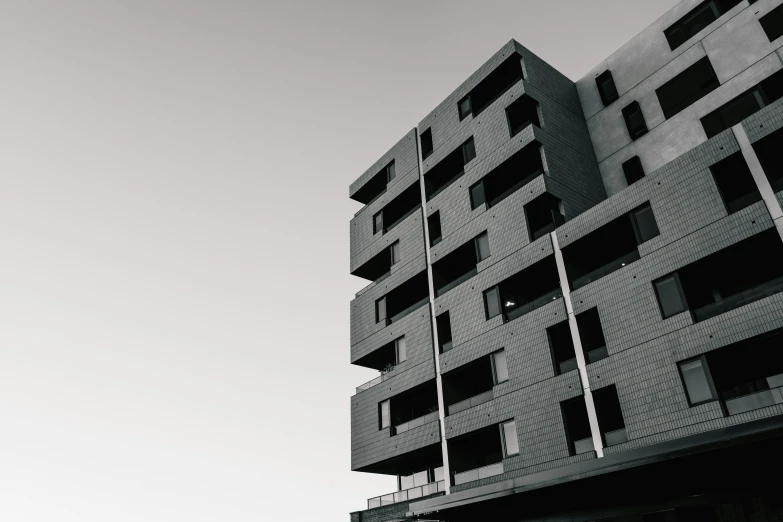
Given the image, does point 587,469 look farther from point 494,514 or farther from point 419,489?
point 419,489

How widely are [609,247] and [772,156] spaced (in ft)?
25.9

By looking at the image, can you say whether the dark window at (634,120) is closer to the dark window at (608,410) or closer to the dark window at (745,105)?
the dark window at (745,105)

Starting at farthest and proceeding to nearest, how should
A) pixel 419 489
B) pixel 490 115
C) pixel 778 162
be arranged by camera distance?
1. pixel 490 115
2. pixel 419 489
3. pixel 778 162

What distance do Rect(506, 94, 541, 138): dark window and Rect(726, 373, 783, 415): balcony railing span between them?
760 inches

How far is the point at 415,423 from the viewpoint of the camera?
33.7 metres

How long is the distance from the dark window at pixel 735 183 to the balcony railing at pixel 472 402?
13.8 meters

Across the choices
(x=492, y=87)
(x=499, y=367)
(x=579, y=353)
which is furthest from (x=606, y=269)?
(x=492, y=87)

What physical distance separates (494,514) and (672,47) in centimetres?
2690

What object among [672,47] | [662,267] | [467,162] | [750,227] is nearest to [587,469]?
[662,267]

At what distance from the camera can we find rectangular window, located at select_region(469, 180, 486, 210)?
3519cm

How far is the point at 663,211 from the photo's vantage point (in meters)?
25.2

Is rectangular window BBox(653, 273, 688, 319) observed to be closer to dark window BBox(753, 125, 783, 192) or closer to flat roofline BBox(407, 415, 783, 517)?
dark window BBox(753, 125, 783, 192)

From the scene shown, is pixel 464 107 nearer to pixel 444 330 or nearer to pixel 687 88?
pixel 687 88

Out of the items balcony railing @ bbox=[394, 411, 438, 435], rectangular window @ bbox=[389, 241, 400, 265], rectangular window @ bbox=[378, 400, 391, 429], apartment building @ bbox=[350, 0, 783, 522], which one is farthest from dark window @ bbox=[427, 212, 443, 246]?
balcony railing @ bbox=[394, 411, 438, 435]
